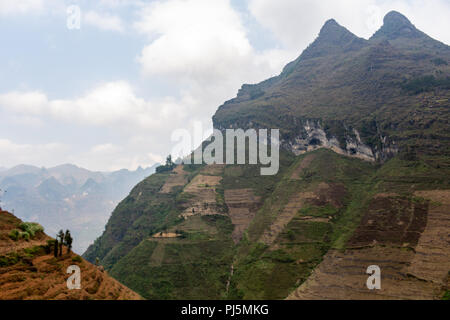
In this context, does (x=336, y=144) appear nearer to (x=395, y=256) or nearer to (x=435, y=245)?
(x=395, y=256)

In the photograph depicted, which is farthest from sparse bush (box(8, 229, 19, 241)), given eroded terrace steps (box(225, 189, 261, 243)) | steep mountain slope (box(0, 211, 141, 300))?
eroded terrace steps (box(225, 189, 261, 243))

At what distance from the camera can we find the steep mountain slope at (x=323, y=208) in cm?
6856

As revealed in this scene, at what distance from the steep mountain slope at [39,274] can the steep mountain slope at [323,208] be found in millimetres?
45313

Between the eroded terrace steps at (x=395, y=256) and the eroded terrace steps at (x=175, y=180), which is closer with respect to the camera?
the eroded terrace steps at (x=395, y=256)

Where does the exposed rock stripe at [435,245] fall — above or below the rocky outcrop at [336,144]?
below

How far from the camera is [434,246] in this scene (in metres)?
63.1

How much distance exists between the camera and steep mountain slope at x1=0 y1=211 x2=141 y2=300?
27.4 metres

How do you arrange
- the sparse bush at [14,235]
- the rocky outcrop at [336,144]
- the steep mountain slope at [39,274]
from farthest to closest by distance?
1. the rocky outcrop at [336,144]
2. the sparse bush at [14,235]
3. the steep mountain slope at [39,274]

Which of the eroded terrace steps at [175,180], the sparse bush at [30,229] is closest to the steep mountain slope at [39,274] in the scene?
the sparse bush at [30,229]

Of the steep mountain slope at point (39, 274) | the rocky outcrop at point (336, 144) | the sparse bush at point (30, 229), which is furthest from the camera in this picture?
the rocky outcrop at point (336, 144)

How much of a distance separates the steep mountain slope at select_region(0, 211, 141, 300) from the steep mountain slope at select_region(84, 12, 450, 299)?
149 feet

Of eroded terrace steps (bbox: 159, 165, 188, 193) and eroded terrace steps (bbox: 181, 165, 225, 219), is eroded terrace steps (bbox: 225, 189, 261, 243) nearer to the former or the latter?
eroded terrace steps (bbox: 181, 165, 225, 219)

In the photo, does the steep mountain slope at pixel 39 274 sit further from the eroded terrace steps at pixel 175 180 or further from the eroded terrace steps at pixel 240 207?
the eroded terrace steps at pixel 175 180

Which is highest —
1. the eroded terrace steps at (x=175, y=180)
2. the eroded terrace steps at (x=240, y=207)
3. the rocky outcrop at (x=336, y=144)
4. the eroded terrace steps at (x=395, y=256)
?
the rocky outcrop at (x=336, y=144)
